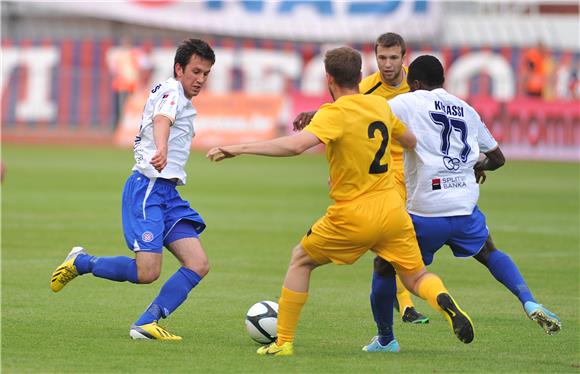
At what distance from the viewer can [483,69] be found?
43.3m

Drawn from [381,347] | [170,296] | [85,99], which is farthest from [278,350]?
[85,99]

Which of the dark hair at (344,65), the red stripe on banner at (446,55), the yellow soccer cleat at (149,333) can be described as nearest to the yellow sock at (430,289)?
the dark hair at (344,65)

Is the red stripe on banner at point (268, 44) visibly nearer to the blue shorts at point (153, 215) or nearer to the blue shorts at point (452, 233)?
the blue shorts at point (153, 215)

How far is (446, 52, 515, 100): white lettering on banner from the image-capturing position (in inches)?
1671

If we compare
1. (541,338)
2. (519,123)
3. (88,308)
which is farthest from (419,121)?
(519,123)

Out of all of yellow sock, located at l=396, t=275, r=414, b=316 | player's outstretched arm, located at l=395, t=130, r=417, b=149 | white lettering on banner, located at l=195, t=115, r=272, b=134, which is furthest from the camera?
white lettering on banner, located at l=195, t=115, r=272, b=134

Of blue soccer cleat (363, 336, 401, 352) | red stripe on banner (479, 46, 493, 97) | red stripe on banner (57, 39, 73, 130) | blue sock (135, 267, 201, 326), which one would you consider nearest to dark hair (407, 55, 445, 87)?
blue soccer cleat (363, 336, 401, 352)

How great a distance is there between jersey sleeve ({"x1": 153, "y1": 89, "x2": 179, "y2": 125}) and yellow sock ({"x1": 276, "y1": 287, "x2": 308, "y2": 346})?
1.56 m

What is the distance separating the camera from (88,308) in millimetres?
10211

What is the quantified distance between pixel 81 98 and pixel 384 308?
1397 inches

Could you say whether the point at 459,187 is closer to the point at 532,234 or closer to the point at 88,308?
the point at 88,308

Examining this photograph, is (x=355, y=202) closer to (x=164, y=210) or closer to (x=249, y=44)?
(x=164, y=210)

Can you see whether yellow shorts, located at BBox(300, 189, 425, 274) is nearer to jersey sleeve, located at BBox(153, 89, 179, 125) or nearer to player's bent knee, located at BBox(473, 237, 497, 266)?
player's bent knee, located at BBox(473, 237, 497, 266)

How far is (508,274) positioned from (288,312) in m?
1.84
